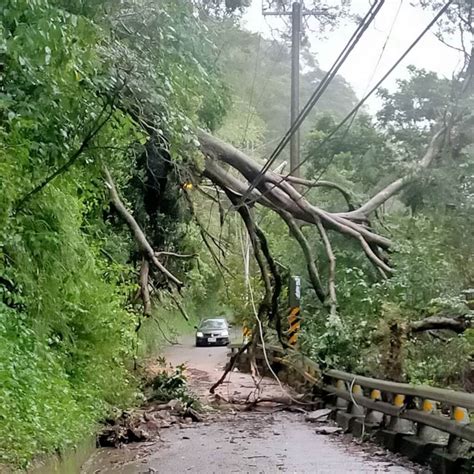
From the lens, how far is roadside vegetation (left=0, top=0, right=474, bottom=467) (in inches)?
234

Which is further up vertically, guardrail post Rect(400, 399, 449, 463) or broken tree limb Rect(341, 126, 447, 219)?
broken tree limb Rect(341, 126, 447, 219)

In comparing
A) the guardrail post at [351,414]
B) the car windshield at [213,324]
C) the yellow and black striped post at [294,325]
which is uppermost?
the yellow and black striped post at [294,325]

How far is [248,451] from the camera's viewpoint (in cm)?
924

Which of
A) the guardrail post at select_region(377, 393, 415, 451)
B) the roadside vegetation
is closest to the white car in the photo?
the roadside vegetation

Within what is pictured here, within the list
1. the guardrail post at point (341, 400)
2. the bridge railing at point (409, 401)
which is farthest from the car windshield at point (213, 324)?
the guardrail post at point (341, 400)

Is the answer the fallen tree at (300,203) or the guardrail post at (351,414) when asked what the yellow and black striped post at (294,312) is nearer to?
the fallen tree at (300,203)

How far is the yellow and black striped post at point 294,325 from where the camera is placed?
1505 centimetres

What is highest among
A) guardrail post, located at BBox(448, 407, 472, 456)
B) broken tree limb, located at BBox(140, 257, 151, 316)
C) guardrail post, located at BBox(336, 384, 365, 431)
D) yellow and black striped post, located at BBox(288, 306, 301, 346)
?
broken tree limb, located at BBox(140, 257, 151, 316)

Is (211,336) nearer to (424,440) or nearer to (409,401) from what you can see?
(409,401)

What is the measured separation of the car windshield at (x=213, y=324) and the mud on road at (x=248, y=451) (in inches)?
706

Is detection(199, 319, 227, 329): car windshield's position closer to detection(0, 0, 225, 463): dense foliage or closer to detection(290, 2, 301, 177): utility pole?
detection(290, 2, 301, 177): utility pole

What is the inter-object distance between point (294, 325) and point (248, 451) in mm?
6090

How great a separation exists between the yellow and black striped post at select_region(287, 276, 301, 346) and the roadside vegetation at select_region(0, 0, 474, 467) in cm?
37

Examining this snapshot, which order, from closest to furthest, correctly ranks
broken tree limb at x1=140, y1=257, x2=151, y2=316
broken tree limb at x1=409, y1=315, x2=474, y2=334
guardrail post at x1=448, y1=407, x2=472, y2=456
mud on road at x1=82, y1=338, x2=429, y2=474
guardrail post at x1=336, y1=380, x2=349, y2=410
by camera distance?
guardrail post at x1=448, y1=407, x2=472, y2=456 → mud on road at x1=82, y1=338, x2=429, y2=474 → broken tree limb at x1=409, y1=315, x2=474, y2=334 → guardrail post at x1=336, y1=380, x2=349, y2=410 → broken tree limb at x1=140, y1=257, x2=151, y2=316
